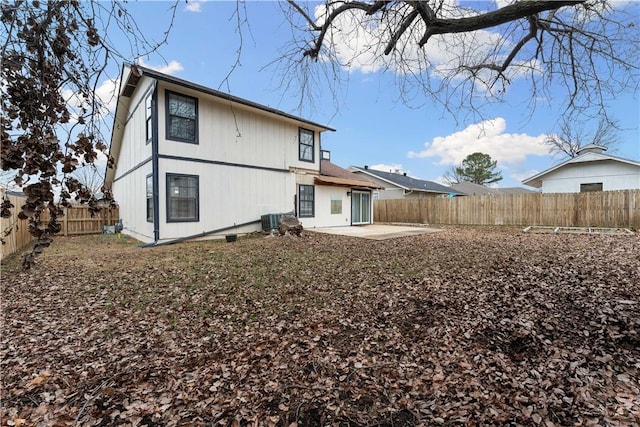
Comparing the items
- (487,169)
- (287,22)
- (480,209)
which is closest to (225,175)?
(287,22)

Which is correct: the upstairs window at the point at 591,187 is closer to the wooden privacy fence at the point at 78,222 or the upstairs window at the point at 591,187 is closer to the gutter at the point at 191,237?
the gutter at the point at 191,237

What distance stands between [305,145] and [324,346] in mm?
11197

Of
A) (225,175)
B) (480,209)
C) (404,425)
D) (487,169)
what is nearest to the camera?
(404,425)

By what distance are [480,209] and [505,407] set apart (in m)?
17.0

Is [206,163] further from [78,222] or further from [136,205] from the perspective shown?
[78,222]

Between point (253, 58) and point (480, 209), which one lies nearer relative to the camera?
point (253, 58)

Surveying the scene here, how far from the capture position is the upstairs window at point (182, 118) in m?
8.99

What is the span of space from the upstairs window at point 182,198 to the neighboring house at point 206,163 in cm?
3

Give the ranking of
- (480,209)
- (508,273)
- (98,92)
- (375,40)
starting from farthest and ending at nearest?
(480,209) < (508,273) < (375,40) < (98,92)

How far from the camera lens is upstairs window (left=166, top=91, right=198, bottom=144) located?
899 cm

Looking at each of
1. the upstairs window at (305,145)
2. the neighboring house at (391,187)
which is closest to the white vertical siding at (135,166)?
the upstairs window at (305,145)

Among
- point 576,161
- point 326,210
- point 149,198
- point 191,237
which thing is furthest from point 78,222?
point 576,161

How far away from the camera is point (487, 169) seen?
37.3 meters

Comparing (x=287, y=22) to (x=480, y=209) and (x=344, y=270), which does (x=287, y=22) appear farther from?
(x=480, y=209)
